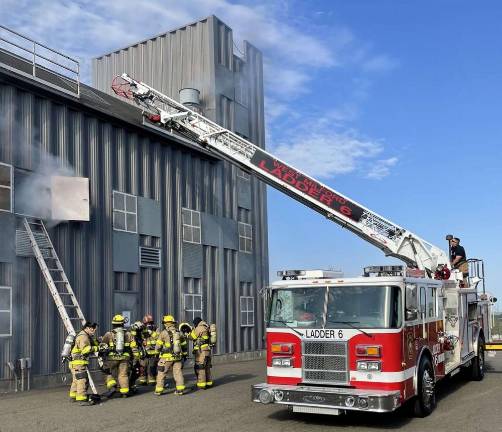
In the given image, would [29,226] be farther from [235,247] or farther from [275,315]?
[235,247]

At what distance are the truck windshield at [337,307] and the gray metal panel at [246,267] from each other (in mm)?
12269

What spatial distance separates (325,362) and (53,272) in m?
7.92

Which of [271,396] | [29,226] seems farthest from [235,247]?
[271,396]

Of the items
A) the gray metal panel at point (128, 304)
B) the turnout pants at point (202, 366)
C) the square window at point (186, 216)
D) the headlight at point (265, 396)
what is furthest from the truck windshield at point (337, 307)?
the square window at point (186, 216)

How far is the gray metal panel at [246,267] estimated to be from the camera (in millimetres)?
21327

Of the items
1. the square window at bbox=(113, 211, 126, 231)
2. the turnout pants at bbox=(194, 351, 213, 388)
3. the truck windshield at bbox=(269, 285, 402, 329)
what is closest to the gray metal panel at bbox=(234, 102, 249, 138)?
A: the square window at bbox=(113, 211, 126, 231)

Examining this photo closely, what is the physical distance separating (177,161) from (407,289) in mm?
11635

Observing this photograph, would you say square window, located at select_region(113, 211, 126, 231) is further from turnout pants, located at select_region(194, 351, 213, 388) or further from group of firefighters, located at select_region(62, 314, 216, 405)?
turnout pants, located at select_region(194, 351, 213, 388)

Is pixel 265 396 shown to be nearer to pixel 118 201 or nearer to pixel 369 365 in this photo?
pixel 369 365

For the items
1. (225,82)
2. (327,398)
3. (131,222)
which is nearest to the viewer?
(327,398)

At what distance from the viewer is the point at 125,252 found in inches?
631

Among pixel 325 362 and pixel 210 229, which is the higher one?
pixel 210 229

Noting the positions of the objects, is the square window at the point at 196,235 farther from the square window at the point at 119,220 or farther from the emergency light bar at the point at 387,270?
the emergency light bar at the point at 387,270

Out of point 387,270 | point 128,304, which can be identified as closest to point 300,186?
point 128,304
